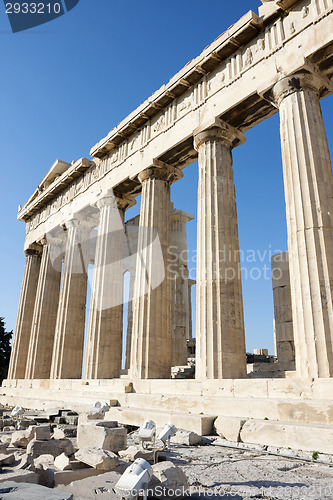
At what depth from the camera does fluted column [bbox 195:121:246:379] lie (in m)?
12.2

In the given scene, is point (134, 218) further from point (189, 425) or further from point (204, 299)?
point (189, 425)

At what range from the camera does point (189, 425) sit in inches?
349

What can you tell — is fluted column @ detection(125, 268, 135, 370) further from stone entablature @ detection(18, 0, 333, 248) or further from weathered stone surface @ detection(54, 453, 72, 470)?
weathered stone surface @ detection(54, 453, 72, 470)

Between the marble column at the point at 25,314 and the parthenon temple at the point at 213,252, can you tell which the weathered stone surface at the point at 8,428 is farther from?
the marble column at the point at 25,314

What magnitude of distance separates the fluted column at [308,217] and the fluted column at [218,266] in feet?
8.26

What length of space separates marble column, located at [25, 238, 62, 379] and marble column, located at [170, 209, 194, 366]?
323 inches

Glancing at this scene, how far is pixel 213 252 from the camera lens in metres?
13.2

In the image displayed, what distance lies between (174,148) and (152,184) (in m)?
1.95

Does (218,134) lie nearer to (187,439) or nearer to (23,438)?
(187,439)

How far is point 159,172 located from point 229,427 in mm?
12163

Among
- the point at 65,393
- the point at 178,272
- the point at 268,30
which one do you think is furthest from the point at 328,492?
the point at 178,272

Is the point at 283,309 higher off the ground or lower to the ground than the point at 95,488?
higher

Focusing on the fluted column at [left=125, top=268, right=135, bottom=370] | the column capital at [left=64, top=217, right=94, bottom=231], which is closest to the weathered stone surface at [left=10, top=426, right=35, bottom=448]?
the column capital at [left=64, top=217, right=94, bottom=231]

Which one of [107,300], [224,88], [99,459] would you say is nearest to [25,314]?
[107,300]
